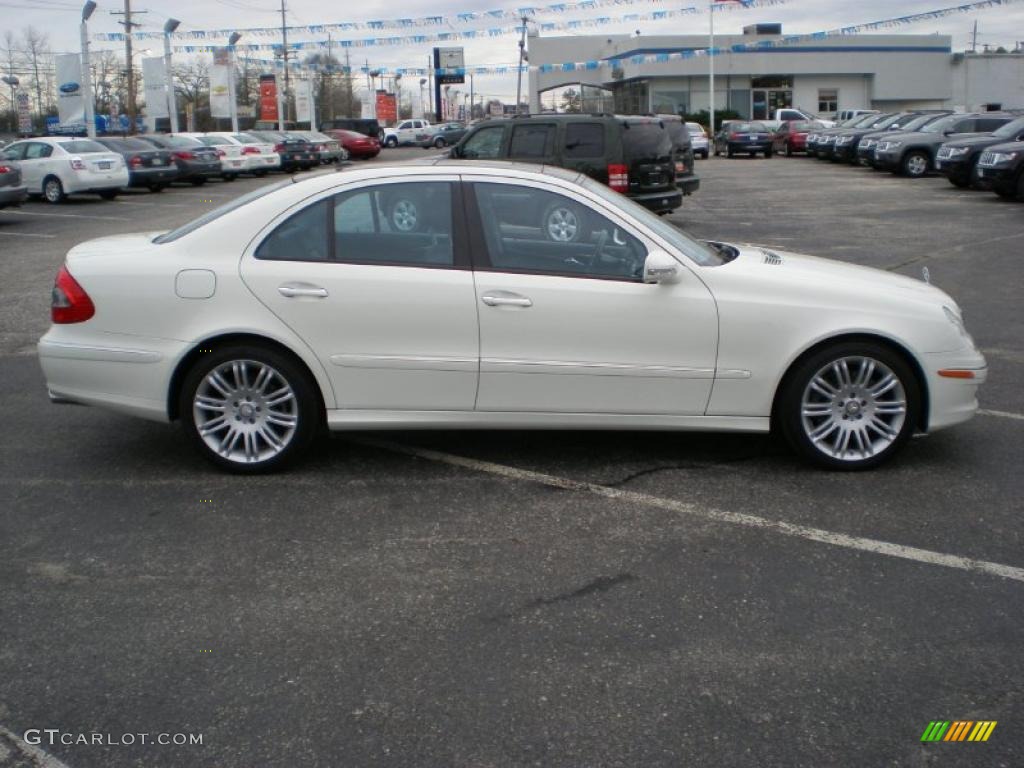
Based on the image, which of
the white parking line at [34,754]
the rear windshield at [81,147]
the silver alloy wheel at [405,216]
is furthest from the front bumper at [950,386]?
the rear windshield at [81,147]

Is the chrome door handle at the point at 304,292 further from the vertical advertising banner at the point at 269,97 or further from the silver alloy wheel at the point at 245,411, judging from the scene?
the vertical advertising banner at the point at 269,97

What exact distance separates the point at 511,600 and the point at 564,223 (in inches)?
83.6

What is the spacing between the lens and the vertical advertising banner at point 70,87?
42.5m

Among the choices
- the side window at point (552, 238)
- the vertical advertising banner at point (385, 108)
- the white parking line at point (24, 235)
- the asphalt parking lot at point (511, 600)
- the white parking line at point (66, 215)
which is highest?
the vertical advertising banner at point (385, 108)

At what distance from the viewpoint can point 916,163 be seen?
2853 centimetres

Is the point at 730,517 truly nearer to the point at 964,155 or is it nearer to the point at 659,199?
the point at 659,199

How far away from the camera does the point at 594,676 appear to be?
3.57 meters

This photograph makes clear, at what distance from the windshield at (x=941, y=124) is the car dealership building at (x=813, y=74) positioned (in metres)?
37.3

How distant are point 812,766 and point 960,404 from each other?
3.00 m

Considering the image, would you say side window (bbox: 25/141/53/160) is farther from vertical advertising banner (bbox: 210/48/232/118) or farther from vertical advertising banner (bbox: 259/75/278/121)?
vertical advertising banner (bbox: 259/75/278/121)

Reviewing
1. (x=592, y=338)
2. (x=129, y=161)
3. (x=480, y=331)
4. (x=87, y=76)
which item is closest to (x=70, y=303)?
(x=480, y=331)

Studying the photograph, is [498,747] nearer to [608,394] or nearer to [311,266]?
[608,394]

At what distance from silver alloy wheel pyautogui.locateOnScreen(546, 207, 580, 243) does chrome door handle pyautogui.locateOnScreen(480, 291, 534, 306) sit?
397 millimetres

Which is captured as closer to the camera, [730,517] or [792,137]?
[730,517]
